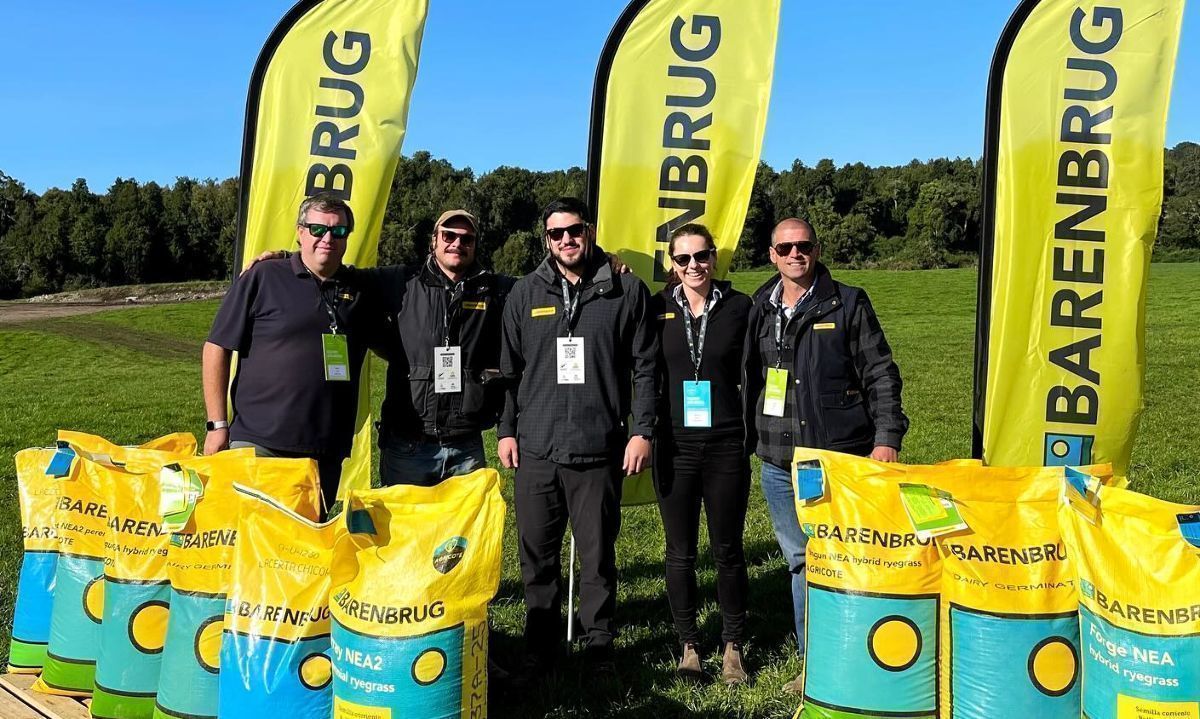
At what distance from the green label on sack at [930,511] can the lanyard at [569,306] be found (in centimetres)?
137

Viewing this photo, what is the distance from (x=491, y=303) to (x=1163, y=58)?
3173 millimetres

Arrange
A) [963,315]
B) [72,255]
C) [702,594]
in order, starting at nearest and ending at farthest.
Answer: [702,594], [963,315], [72,255]

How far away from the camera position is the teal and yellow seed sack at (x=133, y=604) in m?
2.87

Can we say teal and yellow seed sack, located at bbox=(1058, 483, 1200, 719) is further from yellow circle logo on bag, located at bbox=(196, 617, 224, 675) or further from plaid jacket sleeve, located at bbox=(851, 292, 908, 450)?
yellow circle logo on bag, located at bbox=(196, 617, 224, 675)

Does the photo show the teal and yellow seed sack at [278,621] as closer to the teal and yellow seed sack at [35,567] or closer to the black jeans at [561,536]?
the black jeans at [561,536]

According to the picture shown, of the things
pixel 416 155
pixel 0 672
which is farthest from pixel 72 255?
pixel 0 672

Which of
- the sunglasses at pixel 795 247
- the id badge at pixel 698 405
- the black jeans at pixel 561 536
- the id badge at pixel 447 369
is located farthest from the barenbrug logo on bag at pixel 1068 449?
the id badge at pixel 447 369

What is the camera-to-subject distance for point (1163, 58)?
3691 millimetres

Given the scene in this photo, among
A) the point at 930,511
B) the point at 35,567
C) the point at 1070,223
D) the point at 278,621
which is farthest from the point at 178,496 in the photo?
the point at 1070,223

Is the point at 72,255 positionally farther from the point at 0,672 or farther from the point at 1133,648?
the point at 1133,648

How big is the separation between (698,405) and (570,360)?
55 centimetres

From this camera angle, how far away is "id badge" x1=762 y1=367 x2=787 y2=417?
3.23 m

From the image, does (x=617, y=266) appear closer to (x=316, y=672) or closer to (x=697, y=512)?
(x=697, y=512)

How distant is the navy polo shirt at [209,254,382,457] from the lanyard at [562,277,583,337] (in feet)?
2.90
